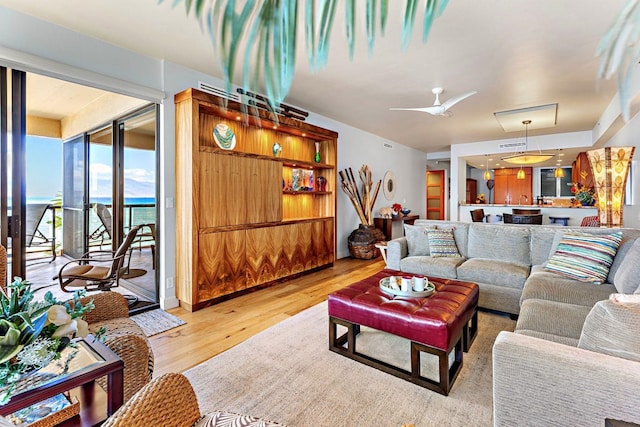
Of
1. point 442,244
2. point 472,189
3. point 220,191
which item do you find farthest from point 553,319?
point 472,189

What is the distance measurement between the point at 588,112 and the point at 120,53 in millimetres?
6453

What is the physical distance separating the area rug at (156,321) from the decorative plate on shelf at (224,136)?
1.91 metres

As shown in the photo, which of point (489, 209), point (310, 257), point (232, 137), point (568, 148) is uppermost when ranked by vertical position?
point (568, 148)

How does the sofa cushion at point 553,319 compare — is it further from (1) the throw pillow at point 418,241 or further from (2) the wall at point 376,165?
(2) the wall at point 376,165

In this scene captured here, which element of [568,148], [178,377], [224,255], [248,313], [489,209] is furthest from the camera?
[489,209]

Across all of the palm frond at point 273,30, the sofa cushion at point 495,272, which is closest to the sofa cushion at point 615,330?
the palm frond at point 273,30

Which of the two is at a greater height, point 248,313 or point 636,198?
point 636,198

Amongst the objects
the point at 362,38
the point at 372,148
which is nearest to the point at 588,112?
the point at 372,148

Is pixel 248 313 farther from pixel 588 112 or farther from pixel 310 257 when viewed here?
pixel 588 112

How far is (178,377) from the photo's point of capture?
1.10 meters

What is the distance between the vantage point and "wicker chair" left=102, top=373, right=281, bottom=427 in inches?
36.3

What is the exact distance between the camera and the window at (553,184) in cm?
998

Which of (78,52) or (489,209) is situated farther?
(489,209)

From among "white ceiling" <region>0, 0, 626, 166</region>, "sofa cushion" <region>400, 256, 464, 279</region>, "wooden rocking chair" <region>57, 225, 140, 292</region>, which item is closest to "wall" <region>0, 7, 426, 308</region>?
"white ceiling" <region>0, 0, 626, 166</region>
